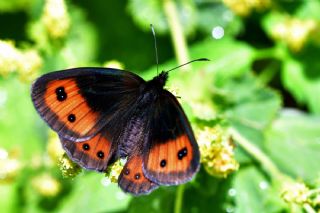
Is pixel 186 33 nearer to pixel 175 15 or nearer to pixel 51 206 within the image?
pixel 175 15

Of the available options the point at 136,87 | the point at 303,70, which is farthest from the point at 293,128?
the point at 136,87

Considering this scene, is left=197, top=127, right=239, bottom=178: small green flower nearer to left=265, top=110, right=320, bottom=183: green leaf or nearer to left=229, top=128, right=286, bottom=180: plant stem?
left=229, top=128, right=286, bottom=180: plant stem

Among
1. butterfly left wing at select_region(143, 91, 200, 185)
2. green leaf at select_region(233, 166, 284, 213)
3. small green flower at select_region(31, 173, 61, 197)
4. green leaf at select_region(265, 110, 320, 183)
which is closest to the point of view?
butterfly left wing at select_region(143, 91, 200, 185)

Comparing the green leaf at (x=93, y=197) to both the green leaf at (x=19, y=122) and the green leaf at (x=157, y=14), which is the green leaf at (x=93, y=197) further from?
the green leaf at (x=157, y=14)

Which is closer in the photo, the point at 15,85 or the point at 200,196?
the point at 200,196

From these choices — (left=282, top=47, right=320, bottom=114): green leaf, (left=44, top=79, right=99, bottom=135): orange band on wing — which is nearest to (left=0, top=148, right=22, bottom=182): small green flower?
(left=44, top=79, right=99, bottom=135): orange band on wing

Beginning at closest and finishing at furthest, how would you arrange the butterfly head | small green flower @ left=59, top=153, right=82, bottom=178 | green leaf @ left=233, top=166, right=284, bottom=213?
small green flower @ left=59, top=153, right=82, bottom=178
the butterfly head
green leaf @ left=233, top=166, right=284, bottom=213
